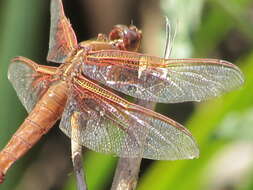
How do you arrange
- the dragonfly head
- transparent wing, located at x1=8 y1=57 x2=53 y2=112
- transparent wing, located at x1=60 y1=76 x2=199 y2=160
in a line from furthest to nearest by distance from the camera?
1. transparent wing, located at x1=8 y1=57 x2=53 y2=112
2. the dragonfly head
3. transparent wing, located at x1=60 y1=76 x2=199 y2=160

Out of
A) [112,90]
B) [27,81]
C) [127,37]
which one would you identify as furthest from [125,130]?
[27,81]

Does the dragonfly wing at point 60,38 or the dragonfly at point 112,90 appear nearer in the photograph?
the dragonfly at point 112,90

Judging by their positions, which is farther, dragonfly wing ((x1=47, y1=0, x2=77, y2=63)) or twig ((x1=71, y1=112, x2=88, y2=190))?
dragonfly wing ((x1=47, y1=0, x2=77, y2=63))

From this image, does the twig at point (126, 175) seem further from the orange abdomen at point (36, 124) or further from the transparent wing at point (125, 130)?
the orange abdomen at point (36, 124)

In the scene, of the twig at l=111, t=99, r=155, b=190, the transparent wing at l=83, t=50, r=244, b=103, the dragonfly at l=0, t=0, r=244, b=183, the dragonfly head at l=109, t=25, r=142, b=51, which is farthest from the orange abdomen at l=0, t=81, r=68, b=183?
the twig at l=111, t=99, r=155, b=190

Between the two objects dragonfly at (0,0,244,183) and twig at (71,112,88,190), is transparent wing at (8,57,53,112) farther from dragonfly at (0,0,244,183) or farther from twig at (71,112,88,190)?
twig at (71,112,88,190)

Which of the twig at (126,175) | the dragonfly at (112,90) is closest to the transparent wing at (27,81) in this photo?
the dragonfly at (112,90)

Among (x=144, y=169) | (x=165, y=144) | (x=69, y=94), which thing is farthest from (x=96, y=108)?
(x=144, y=169)
